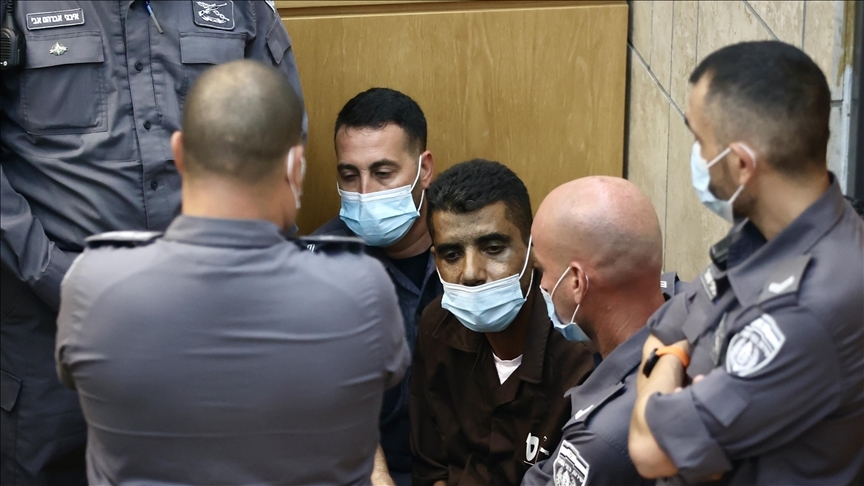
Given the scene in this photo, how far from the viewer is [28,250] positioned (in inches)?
83.7

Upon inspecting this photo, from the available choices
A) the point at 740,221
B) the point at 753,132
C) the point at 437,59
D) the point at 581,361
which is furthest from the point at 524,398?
the point at 437,59

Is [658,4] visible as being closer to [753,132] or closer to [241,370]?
[753,132]

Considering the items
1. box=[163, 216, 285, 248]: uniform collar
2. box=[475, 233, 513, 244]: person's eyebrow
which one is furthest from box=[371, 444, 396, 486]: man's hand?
box=[163, 216, 285, 248]: uniform collar

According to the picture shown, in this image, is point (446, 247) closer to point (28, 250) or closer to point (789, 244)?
point (28, 250)

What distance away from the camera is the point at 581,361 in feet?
8.16

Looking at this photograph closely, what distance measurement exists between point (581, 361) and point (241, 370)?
1.24 meters

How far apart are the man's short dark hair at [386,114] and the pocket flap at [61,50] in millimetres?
987

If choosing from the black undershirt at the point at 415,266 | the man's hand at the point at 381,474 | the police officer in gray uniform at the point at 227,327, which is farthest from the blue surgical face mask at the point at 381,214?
the police officer in gray uniform at the point at 227,327

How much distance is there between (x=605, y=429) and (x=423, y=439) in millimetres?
905

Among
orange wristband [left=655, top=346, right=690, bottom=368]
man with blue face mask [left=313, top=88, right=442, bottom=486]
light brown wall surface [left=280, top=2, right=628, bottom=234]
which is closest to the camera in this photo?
orange wristband [left=655, top=346, right=690, bottom=368]

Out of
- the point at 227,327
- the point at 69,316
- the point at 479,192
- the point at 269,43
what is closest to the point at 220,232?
the point at 227,327

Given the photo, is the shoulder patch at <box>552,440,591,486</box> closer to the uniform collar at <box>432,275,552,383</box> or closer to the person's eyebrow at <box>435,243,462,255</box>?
the uniform collar at <box>432,275,552,383</box>

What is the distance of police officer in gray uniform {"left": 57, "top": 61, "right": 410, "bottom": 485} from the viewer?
1.45m

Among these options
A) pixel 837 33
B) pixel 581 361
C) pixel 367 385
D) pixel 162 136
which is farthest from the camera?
pixel 581 361
